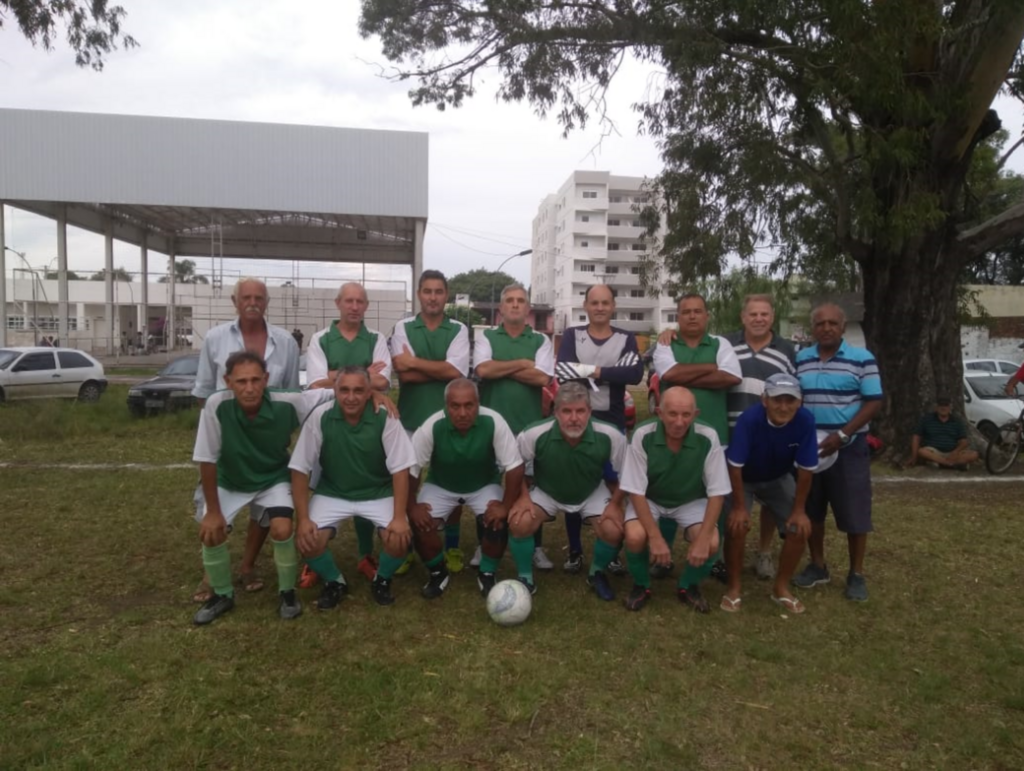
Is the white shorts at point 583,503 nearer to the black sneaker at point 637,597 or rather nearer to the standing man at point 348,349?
the black sneaker at point 637,597

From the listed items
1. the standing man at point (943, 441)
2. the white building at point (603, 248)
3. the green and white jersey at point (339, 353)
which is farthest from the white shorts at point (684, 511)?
the white building at point (603, 248)

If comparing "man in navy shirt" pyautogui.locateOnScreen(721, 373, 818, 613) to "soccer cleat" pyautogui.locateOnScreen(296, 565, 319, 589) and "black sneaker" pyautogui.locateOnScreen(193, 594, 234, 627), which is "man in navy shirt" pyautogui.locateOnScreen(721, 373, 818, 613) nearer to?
"soccer cleat" pyautogui.locateOnScreen(296, 565, 319, 589)

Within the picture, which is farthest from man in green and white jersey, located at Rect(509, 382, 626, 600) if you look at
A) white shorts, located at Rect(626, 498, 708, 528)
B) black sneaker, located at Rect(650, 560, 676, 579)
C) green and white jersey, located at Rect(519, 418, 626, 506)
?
black sneaker, located at Rect(650, 560, 676, 579)

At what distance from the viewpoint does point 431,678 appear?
3551mm

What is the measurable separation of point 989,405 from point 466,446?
10.6m

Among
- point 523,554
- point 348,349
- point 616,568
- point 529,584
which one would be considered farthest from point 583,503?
point 348,349

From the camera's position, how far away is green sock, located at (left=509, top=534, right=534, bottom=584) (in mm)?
4555

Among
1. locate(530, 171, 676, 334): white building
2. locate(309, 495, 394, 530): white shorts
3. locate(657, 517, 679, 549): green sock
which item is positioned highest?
locate(530, 171, 676, 334): white building

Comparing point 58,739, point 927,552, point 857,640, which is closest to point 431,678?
point 58,739

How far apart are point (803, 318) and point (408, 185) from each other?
17770 millimetres

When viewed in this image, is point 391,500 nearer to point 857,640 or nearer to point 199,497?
point 199,497

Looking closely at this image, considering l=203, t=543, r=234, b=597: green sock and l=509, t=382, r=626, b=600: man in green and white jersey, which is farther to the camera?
l=509, t=382, r=626, b=600: man in green and white jersey

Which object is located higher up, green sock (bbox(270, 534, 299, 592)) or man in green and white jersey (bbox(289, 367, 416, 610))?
man in green and white jersey (bbox(289, 367, 416, 610))

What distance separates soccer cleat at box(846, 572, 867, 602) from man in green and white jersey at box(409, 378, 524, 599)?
2231mm
